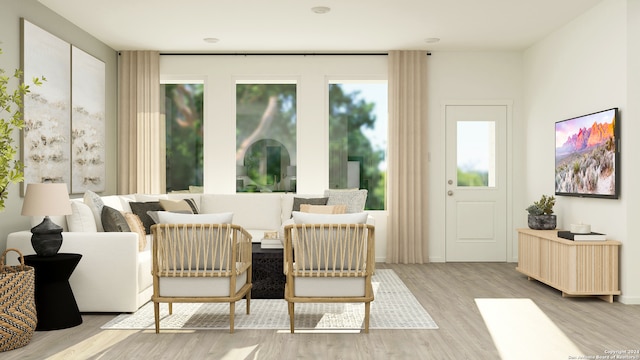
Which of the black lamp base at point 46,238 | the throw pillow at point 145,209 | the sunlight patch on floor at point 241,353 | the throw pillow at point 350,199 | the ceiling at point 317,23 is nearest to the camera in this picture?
the sunlight patch on floor at point 241,353

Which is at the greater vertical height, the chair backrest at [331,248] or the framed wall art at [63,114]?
the framed wall art at [63,114]

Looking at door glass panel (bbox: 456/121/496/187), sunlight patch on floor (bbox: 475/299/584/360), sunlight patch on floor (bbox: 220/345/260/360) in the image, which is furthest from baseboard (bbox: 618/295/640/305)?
sunlight patch on floor (bbox: 220/345/260/360)

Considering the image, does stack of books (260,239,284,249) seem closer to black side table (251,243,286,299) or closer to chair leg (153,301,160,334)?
black side table (251,243,286,299)

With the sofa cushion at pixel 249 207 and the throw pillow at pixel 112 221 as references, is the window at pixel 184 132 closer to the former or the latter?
the sofa cushion at pixel 249 207

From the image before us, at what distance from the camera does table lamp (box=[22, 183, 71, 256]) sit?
395 centimetres

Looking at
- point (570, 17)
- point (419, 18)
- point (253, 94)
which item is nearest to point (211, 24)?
point (253, 94)

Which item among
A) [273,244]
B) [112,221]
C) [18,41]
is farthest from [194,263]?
[18,41]

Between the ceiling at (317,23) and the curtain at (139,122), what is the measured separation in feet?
0.84

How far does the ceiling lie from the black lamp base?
2343 millimetres

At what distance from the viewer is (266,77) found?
23.8 ft

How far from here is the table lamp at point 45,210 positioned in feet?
13.0

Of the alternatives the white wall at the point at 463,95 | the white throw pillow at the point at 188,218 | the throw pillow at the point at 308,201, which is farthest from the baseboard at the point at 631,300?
the white throw pillow at the point at 188,218

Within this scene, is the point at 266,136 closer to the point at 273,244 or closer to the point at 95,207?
the point at 273,244

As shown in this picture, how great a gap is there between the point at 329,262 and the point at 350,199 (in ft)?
9.19
